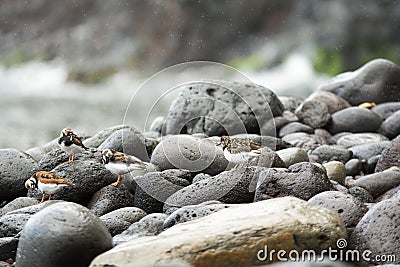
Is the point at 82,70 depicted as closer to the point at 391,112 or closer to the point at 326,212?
the point at 391,112

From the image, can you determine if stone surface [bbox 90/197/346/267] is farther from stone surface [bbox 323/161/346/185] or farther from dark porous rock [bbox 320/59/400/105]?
dark porous rock [bbox 320/59/400/105]

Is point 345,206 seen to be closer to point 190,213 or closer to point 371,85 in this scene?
point 190,213

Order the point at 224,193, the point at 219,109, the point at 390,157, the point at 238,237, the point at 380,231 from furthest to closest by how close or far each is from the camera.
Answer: the point at 219,109 → the point at 390,157 → the point at 224,193 → the point at 380,231 → the point at 238,237

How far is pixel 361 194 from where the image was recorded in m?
4.15

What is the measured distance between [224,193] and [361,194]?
0.92 m

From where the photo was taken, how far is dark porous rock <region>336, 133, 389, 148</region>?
6164 millimetres

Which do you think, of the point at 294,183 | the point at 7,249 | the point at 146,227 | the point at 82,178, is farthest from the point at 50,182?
the point at 294,183

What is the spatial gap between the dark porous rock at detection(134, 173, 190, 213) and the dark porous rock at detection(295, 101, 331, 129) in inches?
108

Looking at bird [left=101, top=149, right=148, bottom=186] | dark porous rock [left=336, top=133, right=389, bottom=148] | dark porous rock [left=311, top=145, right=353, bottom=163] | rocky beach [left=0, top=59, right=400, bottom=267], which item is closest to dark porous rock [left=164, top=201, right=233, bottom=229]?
rocky beach [left=0, top=59, right=400, bottom=267]

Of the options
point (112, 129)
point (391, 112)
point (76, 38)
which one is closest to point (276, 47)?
point (76, 38)

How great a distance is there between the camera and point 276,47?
17984 mm

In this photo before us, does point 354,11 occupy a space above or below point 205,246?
above

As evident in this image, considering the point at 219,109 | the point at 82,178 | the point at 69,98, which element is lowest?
→ the point at 69,98

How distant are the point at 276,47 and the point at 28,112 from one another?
270 inches
